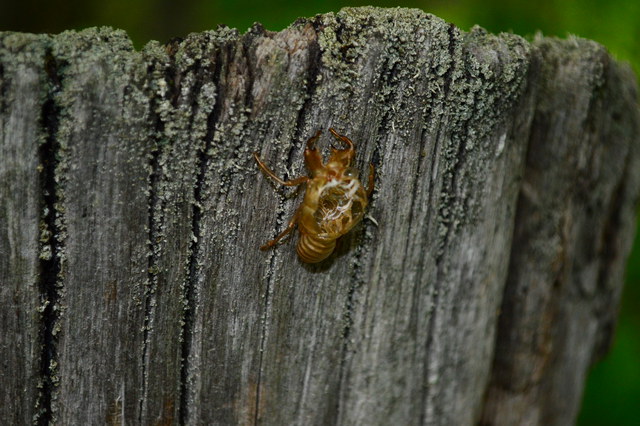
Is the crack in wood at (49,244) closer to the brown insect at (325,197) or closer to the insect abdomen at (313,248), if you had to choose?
the brown insect at (325,197)

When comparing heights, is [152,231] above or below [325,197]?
below

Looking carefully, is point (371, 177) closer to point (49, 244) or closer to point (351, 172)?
point (351, 172)

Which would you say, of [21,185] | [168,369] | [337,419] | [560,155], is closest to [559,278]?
[560,155]

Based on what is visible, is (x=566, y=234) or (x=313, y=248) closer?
(x=313, y=248)

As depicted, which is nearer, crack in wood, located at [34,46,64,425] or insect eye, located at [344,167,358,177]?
crack in wood, located at [34,46,64,425]

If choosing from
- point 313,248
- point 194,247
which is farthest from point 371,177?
point 194,247

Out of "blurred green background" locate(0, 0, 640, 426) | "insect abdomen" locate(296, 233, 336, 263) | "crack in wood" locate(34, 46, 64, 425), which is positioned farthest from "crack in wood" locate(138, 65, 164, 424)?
"blurred green background" locate(0, 0, 640, 426)

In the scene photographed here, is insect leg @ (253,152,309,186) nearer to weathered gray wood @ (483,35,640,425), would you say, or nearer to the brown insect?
the brown insect

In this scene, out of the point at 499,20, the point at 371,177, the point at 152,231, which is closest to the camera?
the point at 152,231
